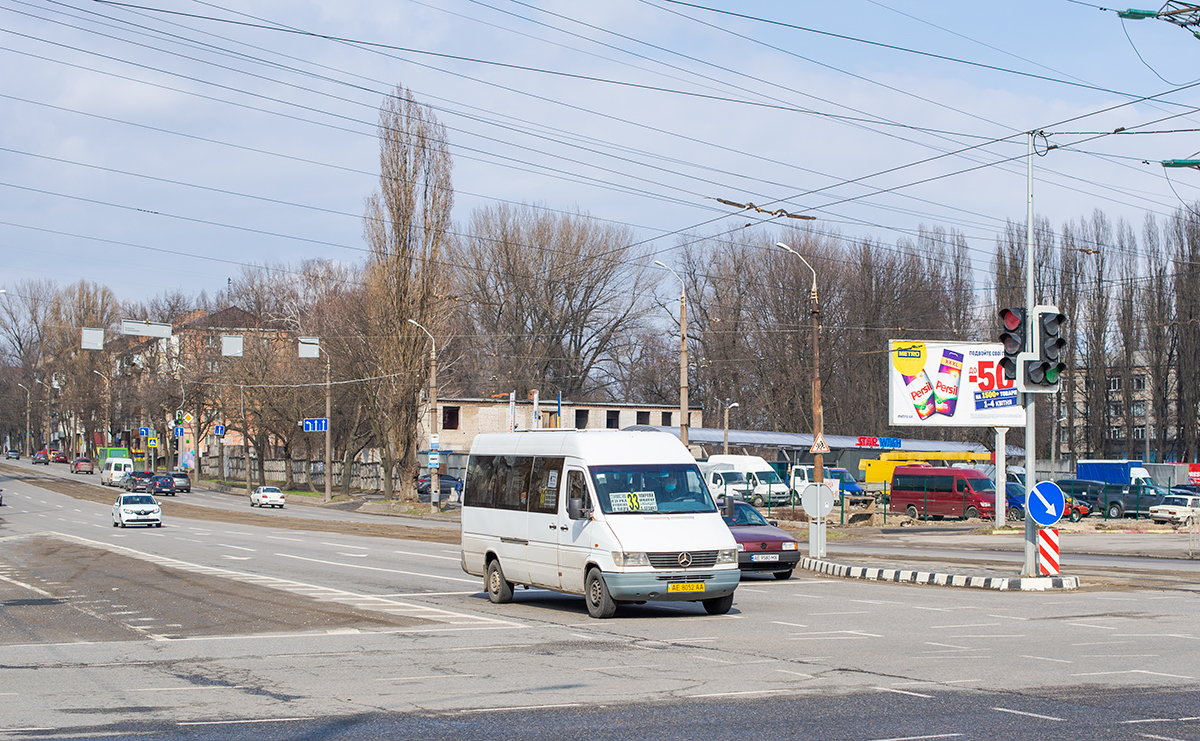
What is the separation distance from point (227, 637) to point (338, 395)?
2287 inches

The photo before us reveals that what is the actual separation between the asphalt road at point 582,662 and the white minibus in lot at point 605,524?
52 cm

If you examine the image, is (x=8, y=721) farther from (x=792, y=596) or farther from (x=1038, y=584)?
(x=1038, y=584)

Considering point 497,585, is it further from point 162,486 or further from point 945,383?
point 162,486

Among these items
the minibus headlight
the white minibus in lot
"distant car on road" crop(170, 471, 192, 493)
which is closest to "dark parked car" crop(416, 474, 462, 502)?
"distant car on road" crop(170, 471, 192, 493)

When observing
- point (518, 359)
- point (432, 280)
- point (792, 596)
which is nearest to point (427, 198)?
point (432, 280)

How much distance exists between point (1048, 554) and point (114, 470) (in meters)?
72.2

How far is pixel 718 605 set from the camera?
1476 cm

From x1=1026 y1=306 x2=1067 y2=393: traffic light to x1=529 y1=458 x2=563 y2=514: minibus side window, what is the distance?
7.75m

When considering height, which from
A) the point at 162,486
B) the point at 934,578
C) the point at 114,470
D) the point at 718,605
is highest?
the point at 718,605

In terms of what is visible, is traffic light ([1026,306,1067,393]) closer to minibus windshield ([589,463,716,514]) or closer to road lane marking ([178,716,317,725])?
minibus windshield ([589,463,716,514])

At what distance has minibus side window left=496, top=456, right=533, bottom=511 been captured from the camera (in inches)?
633

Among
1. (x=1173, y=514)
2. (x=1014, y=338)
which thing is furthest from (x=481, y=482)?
(x=1173, y=514)

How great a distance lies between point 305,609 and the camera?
622 inches

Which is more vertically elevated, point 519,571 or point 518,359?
point 518,359
